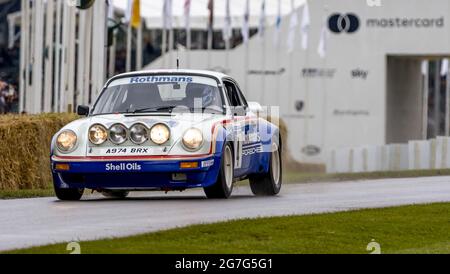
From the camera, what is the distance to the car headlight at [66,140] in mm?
15461

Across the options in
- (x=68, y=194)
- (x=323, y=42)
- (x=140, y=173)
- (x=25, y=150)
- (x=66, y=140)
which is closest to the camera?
(x=140, y=173)

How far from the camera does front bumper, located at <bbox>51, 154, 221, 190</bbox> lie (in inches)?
601

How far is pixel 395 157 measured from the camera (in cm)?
3806

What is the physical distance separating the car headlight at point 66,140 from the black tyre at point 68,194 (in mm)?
580

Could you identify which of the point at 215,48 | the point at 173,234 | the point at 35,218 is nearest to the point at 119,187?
the point at 35,218

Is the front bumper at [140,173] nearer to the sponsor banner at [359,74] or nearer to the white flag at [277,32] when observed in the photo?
the sponsor banner at [359,74]

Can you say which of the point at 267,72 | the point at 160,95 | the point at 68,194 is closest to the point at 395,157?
the point at 267,72

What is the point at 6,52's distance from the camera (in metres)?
47.1

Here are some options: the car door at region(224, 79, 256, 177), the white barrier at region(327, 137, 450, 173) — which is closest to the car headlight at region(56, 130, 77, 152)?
the car door at region(224, 79, 256, 177)

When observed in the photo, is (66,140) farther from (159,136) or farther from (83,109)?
(159,136)

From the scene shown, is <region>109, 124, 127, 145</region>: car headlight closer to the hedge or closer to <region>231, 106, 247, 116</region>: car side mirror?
<region>231, 106, 247, 116</region>: car side mirror

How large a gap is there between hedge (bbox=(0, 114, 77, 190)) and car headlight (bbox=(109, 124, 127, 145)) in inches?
173

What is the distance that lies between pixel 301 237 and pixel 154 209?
304cm

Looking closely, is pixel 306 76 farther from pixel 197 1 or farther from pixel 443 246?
pixel 443 246
